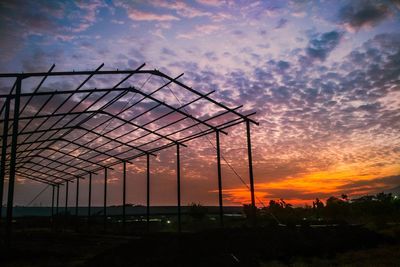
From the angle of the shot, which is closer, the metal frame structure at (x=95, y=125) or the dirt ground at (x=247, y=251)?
the dirt ground at (x=247, y=251)

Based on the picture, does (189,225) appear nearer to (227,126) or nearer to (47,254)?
(227,126)

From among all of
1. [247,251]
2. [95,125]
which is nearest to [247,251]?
[247,251]

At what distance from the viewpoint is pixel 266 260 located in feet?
38.4

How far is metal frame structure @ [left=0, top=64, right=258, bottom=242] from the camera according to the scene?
15133 millimetres

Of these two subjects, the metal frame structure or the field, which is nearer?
the field

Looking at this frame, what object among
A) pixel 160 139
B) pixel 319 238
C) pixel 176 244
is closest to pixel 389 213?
pixel 319 238

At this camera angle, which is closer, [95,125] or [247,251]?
[247,251]

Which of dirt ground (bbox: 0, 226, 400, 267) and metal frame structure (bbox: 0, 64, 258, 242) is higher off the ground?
metal frame structure (bbox: 0, 64, 258, 242)

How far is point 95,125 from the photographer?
23188 millimetres

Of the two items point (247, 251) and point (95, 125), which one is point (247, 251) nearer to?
point (247, 251)

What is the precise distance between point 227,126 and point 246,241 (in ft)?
27.6

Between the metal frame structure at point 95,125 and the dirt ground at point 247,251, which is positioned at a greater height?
the metal frame structure at point 95,125

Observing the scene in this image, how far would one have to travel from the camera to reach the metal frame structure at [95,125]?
49.6 ft

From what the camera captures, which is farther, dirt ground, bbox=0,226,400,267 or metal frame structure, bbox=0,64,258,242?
metal frame structure, bbox=0,64,258,242
